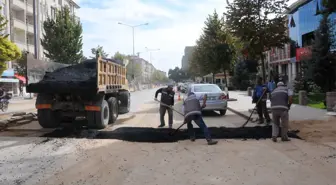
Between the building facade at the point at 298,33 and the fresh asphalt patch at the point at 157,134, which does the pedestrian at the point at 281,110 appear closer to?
the fresh asphalt patch at the point at 157,134

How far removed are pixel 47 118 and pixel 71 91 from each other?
1404 mm

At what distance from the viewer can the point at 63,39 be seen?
113 ft

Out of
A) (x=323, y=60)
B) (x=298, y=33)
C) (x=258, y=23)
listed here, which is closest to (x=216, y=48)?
(x=323, y=60)

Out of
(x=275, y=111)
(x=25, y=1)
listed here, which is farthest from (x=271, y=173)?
(x=25, y=1)

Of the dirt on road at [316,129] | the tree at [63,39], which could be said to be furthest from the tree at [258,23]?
the tree at [63,39]

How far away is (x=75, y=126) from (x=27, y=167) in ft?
17.5

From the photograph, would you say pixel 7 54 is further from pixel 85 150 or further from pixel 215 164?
pixel 215 164

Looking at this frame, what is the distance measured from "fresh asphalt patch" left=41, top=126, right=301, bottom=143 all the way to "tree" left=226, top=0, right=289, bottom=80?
6.64m

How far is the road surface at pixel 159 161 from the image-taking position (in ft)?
17.9

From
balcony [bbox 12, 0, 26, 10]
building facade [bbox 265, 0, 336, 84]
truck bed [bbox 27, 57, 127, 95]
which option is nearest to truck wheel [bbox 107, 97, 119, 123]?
truck bed [bbox 27, 57, 127, 95]

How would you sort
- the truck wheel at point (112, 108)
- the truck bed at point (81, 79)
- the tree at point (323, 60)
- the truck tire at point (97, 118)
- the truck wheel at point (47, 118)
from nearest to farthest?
the truck bed at point (81, 79) < the truck tire at point (97, 118) < the truck wheel at point (47, 118) < the truck wheel at point (112, 108) < the tree at point (323, 60)

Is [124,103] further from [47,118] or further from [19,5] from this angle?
[19,5]

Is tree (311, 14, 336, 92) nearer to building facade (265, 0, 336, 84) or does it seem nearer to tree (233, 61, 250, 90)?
building facade (265, 0, 336, 84)

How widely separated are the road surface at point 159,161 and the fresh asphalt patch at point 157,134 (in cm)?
8
